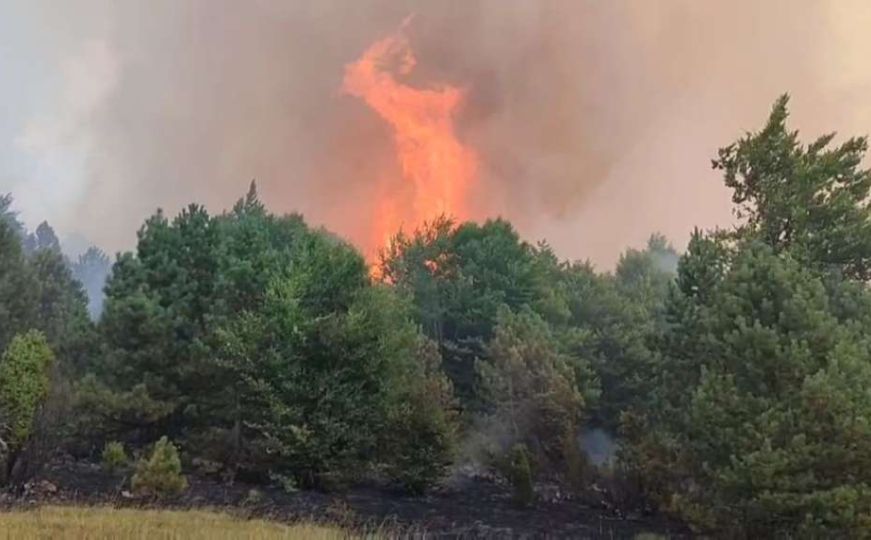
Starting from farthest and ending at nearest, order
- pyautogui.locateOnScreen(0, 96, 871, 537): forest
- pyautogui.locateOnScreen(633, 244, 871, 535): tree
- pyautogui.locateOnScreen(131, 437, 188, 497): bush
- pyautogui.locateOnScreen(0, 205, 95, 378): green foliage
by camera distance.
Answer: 1. pyautogui.locateOnScreen(0, 205, 95, 378): green foliage
2. pyautogui.locateOnScreen(131, 437, 188, 497): bush
3. pyautogui.locateOnScreen(0, 96, 871, 537): forest
4. pyautogui.locateOnScreen(633, 244, 871, 535): tree

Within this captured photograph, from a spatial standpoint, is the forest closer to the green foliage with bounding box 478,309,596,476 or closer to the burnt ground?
the green foliage with bounding box 478,309,596,476

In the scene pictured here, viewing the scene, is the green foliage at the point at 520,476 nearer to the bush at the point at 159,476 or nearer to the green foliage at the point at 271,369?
the green foliage at the point at 271,369

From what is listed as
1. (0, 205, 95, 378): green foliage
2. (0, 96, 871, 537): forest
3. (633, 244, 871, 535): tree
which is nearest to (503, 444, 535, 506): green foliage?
(0, 96, 871, 537): forest

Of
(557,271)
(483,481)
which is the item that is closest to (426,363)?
(483,481)

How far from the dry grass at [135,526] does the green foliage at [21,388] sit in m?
3.45

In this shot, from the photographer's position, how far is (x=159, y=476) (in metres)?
16.4

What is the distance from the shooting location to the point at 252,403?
2053cm

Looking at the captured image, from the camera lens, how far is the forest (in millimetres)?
13492

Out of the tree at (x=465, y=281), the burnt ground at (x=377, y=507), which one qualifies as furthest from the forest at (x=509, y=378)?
the tree at (x=465, y=281)

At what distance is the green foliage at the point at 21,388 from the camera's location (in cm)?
1706

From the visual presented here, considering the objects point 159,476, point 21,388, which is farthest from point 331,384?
point 21,388

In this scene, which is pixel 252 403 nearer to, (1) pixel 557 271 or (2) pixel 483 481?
(2) pixel 483 481

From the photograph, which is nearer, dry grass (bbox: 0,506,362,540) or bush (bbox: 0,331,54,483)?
dry grass (bbox: 0,506,362,540)

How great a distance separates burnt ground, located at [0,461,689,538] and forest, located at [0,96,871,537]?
1.96 feet
